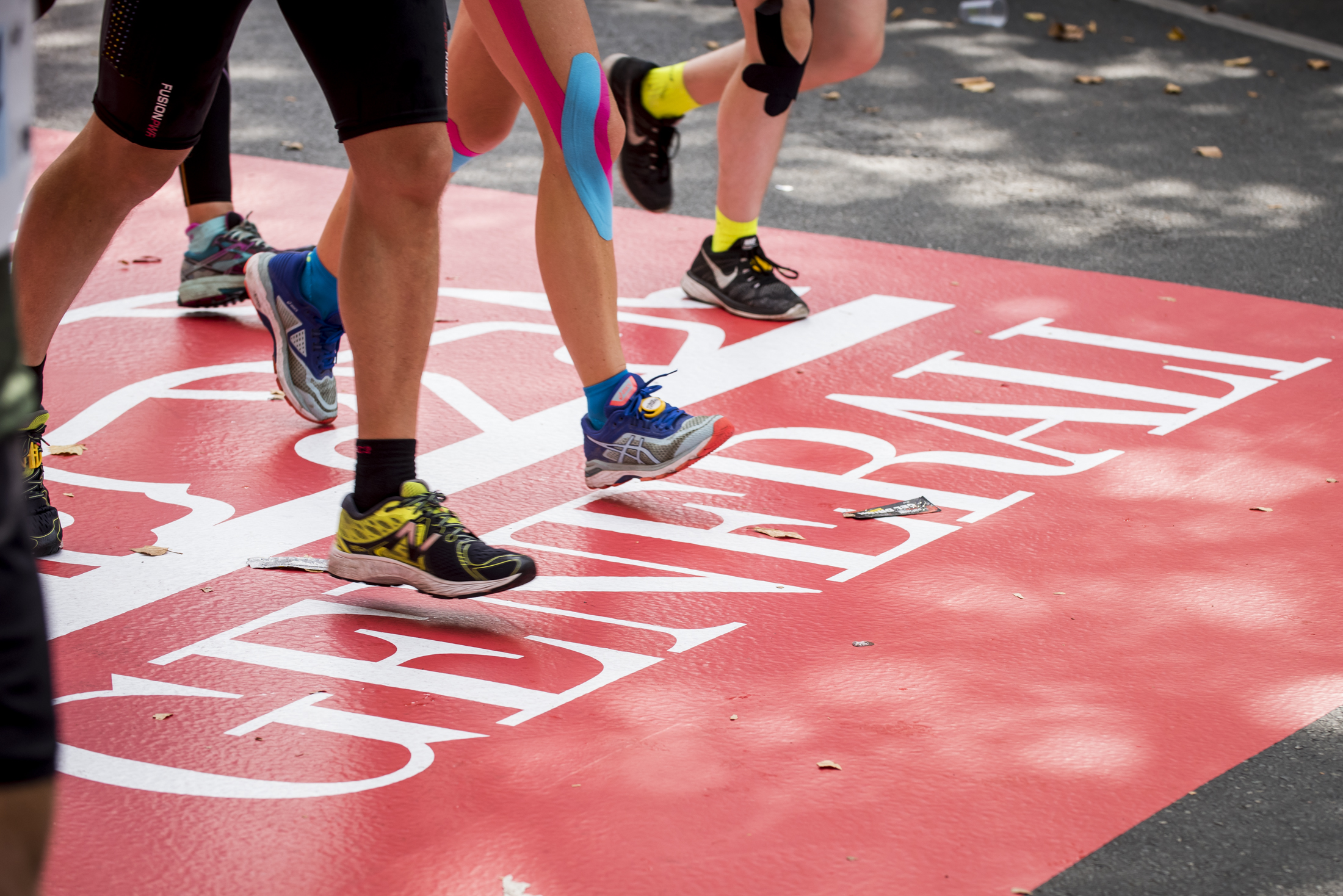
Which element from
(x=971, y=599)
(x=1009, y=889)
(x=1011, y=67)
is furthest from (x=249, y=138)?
(x=1009, y=889)

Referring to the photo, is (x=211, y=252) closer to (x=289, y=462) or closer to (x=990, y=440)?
(x=289, y=462)

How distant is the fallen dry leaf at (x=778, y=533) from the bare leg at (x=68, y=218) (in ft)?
4.27

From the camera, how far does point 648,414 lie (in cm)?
313

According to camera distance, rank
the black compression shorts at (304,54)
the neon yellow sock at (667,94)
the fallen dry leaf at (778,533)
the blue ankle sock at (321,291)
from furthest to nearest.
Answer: the neon yellow sock at (667,94) → the blue ankle sock at (321,291) → the fallen dry leaf at (778,533) → the black compression shorts at (304,54)

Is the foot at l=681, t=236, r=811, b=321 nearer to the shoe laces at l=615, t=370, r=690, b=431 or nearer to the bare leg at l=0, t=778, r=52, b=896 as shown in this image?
the shoe laces at l=615, t=370, r=690, b=431

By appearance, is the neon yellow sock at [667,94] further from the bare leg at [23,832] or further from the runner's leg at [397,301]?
the bare leg at [23,832]

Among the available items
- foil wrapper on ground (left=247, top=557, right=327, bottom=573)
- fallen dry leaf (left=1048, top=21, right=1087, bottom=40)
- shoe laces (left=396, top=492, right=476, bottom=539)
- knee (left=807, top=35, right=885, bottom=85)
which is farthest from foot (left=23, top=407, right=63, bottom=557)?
fallen dry leaf (left=1048, top=21, right=1087, bottom=40)

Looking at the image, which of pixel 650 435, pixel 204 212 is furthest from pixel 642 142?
pixel 650 435

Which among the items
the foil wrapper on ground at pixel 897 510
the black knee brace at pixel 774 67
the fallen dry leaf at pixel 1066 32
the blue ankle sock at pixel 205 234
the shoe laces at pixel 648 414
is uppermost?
the black knee brace at pixel 774 67

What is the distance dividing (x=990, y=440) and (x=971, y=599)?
85cm

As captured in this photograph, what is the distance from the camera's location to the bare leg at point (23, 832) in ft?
3.98

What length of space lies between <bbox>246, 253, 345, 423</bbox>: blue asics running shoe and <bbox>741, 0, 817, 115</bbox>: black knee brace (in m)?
1.39

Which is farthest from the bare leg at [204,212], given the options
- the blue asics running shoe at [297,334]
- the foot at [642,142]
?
the foot at [642,142]

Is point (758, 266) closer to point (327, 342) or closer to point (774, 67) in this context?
point (774, 67)
